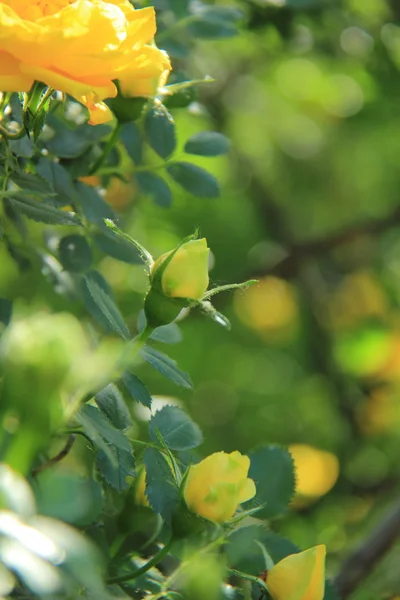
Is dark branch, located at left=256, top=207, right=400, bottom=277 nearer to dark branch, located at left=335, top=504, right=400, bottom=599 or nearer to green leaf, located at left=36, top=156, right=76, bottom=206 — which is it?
dark branch, located at left=335, top=504, right=400, bottom=599

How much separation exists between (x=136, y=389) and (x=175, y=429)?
0.04 m

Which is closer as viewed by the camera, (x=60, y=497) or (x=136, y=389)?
(x=60, y=497)

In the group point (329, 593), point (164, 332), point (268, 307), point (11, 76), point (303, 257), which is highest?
point (11, 76)

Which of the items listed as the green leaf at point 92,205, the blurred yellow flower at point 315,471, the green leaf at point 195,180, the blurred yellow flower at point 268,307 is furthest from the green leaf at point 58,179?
the blurred yellow flower at point 268,307

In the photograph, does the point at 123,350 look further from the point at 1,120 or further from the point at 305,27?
the point at 305,27

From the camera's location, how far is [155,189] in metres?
0.70

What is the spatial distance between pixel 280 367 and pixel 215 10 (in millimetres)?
672

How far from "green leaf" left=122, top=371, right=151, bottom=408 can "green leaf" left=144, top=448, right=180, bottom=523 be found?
0.10 feet

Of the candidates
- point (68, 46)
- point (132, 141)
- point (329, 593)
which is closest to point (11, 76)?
point (68, 46)

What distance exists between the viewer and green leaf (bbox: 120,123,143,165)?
68 cm

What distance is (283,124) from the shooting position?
65.3 inches

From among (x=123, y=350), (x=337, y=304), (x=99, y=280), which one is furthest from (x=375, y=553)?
(x=337, y=304)

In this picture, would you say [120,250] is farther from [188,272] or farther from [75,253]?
[188,272]

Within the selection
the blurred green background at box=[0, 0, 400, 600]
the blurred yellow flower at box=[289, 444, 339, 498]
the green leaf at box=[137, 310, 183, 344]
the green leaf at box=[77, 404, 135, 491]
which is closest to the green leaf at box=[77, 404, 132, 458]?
the green leaf at box=[77, 404, 135, 491]
